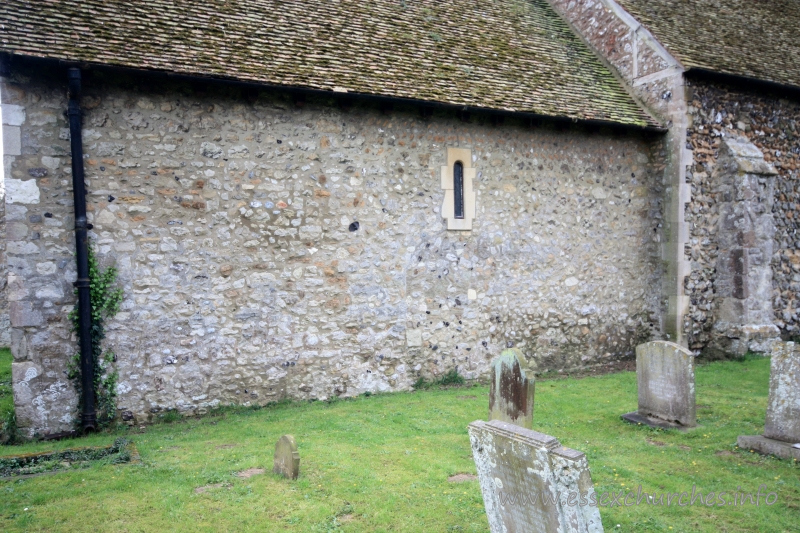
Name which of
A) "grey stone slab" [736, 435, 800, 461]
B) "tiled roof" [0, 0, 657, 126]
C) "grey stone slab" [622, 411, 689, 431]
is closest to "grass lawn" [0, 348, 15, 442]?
"tiled roof" [0, 0, 657, 126]

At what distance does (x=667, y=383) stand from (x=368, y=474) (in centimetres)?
407

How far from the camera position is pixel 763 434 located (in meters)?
6.75

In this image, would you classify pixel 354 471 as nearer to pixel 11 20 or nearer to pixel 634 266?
pixel 11 20

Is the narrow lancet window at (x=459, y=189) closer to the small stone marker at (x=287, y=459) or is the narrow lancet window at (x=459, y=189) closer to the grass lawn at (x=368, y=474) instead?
the grass lawn at (x=368, y=474)

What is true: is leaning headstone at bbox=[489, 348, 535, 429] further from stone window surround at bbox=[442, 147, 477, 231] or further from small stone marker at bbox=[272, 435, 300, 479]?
stone window surround at bbox=[442, 147, 477, 231]

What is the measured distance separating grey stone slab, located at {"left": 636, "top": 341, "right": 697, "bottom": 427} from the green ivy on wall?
277 inches

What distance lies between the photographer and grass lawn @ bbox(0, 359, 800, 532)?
16.4ft

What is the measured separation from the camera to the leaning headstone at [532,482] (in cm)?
340

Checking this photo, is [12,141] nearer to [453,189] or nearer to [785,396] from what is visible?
[453,189]

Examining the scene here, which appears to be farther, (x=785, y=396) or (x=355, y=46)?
(x=355, y=46)

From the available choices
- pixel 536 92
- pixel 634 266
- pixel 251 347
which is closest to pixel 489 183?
pixel 536 92

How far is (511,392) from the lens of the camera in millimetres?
7133

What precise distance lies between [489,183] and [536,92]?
214 cm

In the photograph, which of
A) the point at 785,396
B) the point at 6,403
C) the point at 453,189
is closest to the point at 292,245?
the point at 453,189
